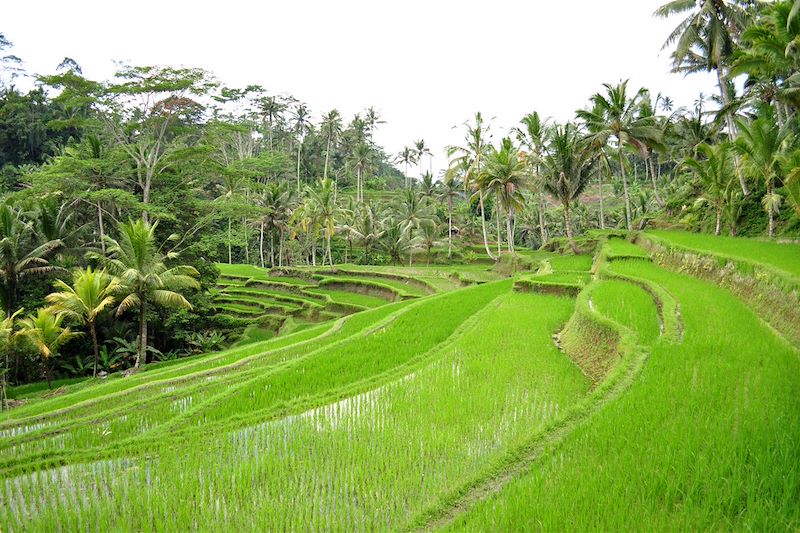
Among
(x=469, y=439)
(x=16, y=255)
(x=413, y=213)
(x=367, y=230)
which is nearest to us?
(x=469, y=439)

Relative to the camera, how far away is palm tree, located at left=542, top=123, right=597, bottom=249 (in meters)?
20.8

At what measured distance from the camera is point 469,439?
4.58 meters

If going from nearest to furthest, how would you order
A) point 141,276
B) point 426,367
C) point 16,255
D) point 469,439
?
point 469,439
point 426,367
point 141,276
point 16,255

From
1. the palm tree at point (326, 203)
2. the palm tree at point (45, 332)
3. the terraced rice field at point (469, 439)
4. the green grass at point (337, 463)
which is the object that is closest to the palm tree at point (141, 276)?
the palm tree at point (45, 332)

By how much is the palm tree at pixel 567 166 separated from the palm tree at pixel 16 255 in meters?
22.2

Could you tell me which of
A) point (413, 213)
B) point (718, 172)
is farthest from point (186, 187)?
point (718, 172)

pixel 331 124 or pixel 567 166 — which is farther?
pixel 331 124

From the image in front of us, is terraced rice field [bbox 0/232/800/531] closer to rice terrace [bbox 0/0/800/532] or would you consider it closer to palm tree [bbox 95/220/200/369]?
rice terrace [bbox 0/0/800/532]

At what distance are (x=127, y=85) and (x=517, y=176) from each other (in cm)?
1794

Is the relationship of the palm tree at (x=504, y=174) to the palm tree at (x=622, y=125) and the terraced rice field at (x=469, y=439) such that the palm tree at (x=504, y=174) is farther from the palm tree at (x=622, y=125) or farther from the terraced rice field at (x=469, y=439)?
the terraced rice field at (x=469, y=439)

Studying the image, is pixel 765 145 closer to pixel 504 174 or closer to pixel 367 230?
pixel 504 174

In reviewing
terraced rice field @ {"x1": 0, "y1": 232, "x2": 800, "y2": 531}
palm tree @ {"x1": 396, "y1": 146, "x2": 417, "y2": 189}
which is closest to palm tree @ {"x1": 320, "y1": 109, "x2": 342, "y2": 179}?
palm tree @ {"x1": 396, "y1": 146, "x2": 417, "y2": 189}

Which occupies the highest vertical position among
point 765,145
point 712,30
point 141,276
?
point 712,30

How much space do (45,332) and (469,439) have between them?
15.6 metres
